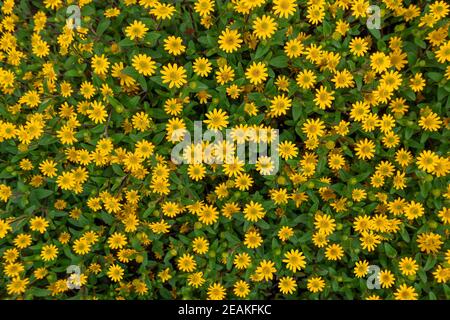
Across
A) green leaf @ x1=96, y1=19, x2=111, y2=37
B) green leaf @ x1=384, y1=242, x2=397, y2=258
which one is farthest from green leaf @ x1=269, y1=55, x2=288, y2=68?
green leaf @ x1=384, y1=242, x2=397, y2=258

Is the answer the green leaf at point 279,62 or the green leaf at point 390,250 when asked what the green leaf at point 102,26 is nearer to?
the green leaf at point 279,62

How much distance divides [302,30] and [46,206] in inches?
83.2

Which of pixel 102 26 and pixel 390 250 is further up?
pixel 102 26

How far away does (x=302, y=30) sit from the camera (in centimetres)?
262

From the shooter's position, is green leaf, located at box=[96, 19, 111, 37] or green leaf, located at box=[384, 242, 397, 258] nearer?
green leaf, located at box=[384, 242, 397, 258]

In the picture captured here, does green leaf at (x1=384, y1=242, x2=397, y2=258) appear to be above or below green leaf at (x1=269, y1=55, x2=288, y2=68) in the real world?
below

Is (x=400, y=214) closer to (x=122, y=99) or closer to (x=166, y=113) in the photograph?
(x=166, y=113)

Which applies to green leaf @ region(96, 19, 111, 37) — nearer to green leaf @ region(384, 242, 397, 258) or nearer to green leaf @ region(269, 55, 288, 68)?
green leaf @ region(269, 55, 288, 68)

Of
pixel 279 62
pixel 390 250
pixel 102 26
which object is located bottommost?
pixel 390 250

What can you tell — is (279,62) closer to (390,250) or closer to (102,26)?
(102,26)

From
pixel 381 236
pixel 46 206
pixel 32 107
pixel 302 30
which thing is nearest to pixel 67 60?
pixel 32 107

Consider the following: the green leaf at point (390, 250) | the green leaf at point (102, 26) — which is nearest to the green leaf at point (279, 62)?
the green leaf at point (102, 26)

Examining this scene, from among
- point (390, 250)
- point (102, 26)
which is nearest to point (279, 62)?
point (102, 26)

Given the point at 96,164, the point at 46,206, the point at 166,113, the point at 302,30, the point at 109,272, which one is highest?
the point at 302,30
